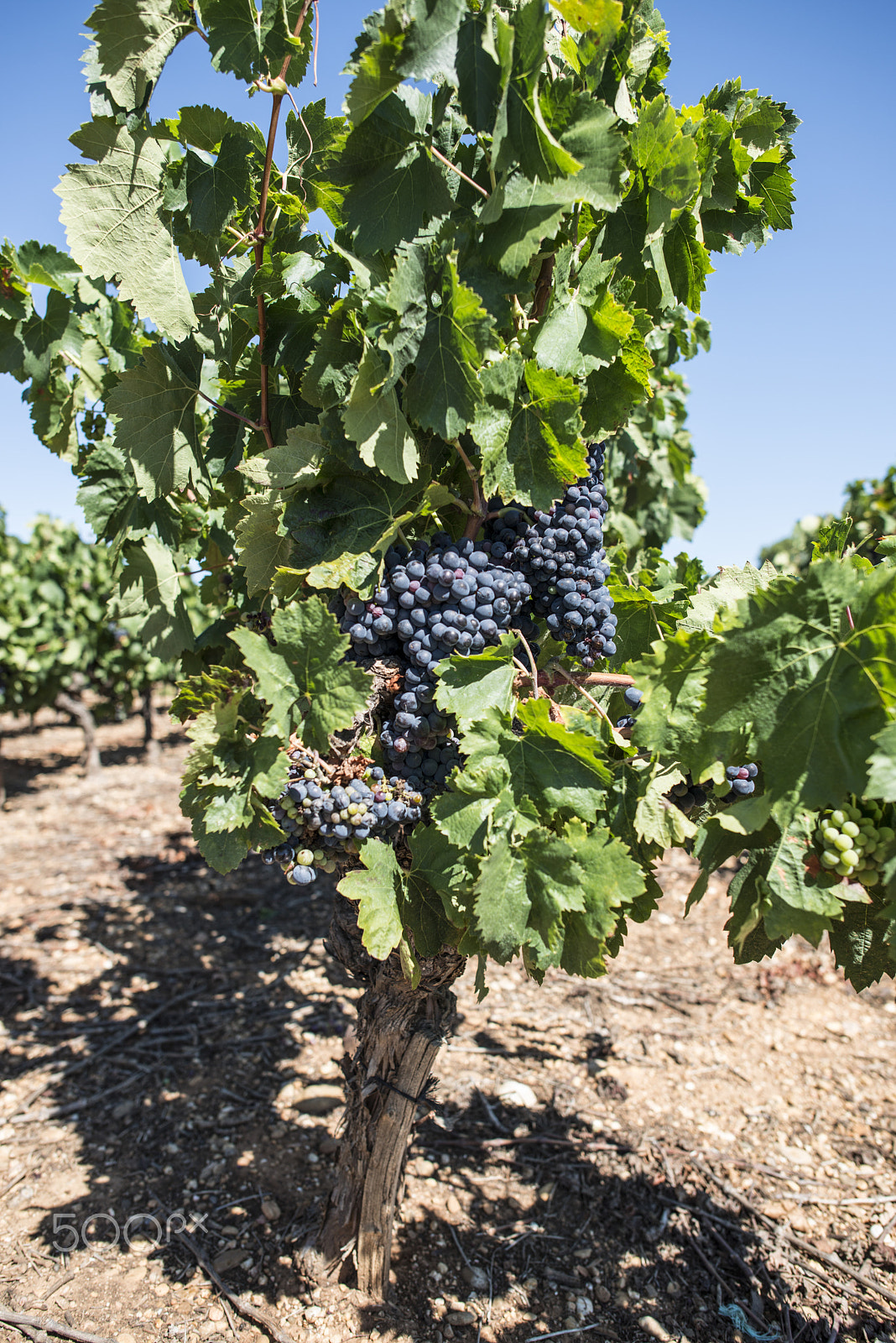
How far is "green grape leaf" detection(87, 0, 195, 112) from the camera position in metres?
1.57

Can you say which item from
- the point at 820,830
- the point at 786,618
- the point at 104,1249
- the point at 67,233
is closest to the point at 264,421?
the point at 67,233

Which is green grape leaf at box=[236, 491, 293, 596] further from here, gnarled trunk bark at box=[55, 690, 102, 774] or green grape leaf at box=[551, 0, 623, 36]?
gnarled trunk bark at box=[55, 690, 102, 774]

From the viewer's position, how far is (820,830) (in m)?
1.50

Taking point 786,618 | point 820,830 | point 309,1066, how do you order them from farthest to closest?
point 309,1066, point 820,830, point 786,618

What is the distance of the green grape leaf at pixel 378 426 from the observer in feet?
4.92

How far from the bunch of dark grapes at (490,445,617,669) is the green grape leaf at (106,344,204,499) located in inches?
36.1

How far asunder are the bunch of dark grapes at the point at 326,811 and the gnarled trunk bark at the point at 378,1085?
556 mm

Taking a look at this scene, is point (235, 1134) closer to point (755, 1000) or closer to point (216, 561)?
point (216, 561)

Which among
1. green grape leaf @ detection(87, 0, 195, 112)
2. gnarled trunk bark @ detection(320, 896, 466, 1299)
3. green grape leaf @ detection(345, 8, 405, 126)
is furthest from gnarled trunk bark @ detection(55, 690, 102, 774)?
green grape leaf @ detection(345, 8, 405, 126)

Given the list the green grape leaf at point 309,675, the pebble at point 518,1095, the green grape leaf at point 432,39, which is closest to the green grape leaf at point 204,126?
the green grape leaf at point 432,39

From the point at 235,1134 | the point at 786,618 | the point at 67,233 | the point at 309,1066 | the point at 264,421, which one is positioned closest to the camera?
the point at 786,618

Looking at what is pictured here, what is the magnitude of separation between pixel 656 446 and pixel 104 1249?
14.8 ft

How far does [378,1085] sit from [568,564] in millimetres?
1701

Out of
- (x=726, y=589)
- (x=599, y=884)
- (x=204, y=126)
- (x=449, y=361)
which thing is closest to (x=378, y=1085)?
(x=599, y=884)
